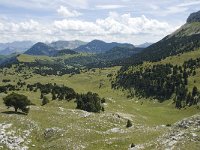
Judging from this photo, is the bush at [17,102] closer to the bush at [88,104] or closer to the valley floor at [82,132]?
the valley floor at [82,132]

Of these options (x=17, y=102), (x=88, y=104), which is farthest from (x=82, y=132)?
(x=88, y=104)

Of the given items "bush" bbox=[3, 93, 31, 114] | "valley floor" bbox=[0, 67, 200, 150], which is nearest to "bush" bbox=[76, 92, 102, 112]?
"valley floor" bbox=[0, 67, 200, 150]

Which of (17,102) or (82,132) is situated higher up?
(17,102)

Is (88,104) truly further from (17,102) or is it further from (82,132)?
(82,132)

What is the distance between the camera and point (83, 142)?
68.6 m

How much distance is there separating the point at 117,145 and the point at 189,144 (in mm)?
14733

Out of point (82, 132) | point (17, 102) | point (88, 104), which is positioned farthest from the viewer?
point (88, 104)

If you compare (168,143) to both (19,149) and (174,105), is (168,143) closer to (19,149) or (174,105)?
(19,149)

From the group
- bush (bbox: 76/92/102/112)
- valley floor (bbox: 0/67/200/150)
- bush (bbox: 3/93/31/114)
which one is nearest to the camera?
valley floor (bbox: 0/67/200/150)

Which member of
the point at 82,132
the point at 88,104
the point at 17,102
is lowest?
the point at 88,104

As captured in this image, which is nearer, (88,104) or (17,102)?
(17,102)

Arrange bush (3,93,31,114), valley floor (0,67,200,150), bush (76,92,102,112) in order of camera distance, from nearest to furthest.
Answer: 1. valley floor (0,67,200,150)
2. bush (3,93,31,114)
3. bush (76,92,102,112)

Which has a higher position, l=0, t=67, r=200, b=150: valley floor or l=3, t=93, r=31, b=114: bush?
l=3, t=93, r=31, b=114: bush

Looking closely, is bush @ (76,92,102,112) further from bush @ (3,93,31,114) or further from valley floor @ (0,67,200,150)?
bush @ (3,93,31,114)
